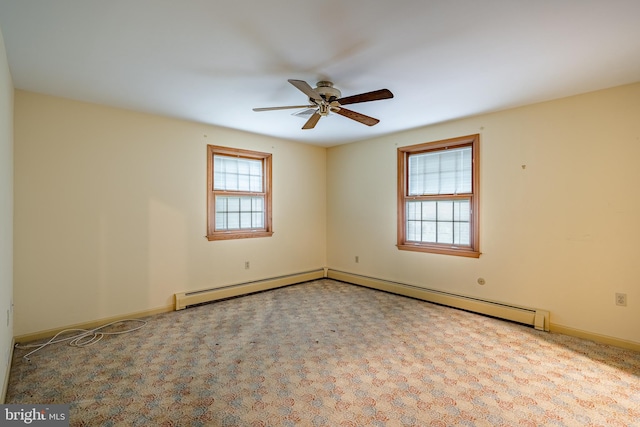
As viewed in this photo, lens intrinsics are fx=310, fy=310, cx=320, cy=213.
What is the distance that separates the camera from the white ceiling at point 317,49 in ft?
5.98

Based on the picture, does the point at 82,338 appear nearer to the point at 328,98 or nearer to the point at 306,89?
the point at 306,89

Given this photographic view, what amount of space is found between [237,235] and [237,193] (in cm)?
63

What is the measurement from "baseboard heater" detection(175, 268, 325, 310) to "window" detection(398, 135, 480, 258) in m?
1.77

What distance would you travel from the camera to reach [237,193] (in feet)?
15.2

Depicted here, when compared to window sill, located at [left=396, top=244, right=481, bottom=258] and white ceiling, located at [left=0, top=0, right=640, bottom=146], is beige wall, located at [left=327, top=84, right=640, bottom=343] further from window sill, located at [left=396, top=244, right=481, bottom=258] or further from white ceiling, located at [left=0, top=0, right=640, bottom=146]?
white ceiling, located at [left=0, top=0, right=640, bottom=146]

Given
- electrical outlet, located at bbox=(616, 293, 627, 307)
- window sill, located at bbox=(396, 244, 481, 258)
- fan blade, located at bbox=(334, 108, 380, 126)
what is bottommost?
electrical outlet, located at bbox=(616, 293, 627, 307)

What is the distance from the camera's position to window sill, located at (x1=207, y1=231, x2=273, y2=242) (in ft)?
14.3

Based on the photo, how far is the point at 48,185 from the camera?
10.2 ft

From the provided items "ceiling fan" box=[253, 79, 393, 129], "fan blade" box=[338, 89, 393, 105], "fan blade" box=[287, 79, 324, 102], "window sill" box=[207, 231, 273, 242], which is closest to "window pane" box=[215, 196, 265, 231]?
"window sill" box=[207, 231, 273, 242]

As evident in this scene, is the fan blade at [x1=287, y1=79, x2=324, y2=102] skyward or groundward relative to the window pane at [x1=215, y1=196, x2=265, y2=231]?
skyward

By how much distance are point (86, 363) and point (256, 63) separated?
2.81 m

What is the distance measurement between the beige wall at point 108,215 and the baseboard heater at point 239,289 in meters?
0.10

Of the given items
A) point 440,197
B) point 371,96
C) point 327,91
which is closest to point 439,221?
point 440,197

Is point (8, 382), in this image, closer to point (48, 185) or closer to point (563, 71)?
point (48, 185)
